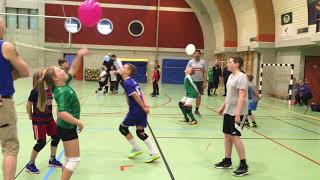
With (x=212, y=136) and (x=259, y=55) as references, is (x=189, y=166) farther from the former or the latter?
(x=259, y=55)

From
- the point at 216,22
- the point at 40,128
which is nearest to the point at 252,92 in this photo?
the point at 40,128

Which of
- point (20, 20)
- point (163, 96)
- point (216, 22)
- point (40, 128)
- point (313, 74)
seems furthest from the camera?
point (216, 22)

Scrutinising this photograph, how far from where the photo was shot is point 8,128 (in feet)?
13.1

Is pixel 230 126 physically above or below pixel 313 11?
below

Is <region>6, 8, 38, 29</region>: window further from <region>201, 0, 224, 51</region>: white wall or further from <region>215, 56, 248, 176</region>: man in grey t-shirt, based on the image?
<region>215, 56, 248, 176</region>: man in grey t-shirt

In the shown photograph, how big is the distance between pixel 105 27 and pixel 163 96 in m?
12.1

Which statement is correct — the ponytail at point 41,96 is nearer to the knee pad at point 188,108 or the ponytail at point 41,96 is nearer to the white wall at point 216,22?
the knee pad at point 188,108

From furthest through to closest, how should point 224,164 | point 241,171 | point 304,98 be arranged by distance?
1. point 304,98
2. point 224,164
3. point 241,171

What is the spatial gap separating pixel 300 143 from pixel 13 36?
23.7m

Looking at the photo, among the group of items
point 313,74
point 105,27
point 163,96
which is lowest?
point 163,96

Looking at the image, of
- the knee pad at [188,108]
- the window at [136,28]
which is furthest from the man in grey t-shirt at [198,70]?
the window at [136,28]

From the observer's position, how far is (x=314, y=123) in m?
11.1

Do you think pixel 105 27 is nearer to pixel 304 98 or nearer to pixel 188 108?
pixel 304 98

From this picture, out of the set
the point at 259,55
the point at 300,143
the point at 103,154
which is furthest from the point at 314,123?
the point at 259,55
